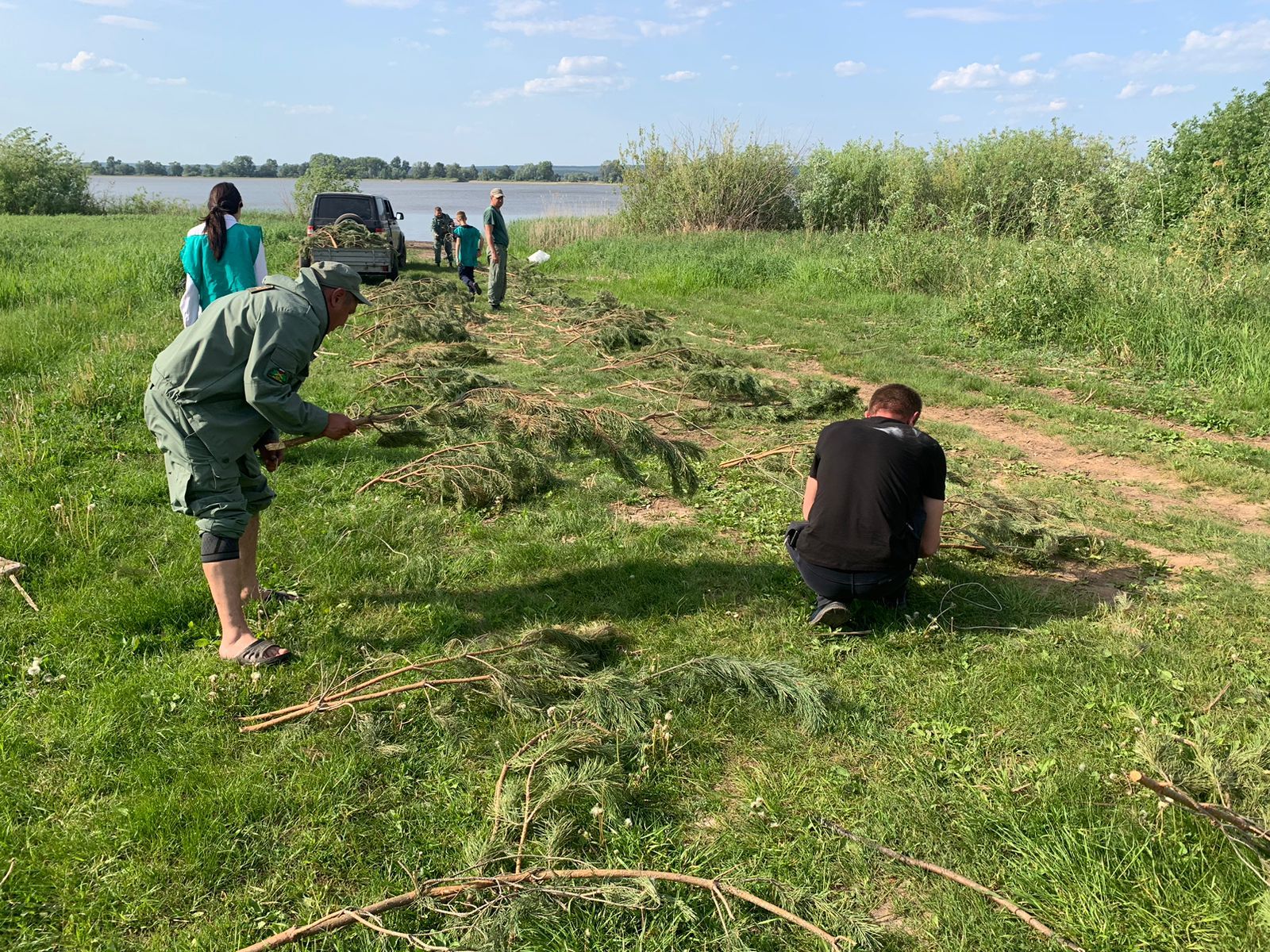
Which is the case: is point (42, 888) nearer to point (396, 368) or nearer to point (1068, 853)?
point (1068, 853)

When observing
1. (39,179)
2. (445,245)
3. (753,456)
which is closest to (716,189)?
(445,245)

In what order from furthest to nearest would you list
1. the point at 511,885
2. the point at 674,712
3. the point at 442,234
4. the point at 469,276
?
the point at 442,234 < the point at 469,276 < the point at 674,712 < the point at 511,885

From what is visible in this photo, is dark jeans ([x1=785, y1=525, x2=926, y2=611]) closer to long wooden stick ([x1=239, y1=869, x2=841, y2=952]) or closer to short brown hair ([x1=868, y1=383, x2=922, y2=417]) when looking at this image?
short brown hair ([x1=868, y1=383, x2=922, y2=417])

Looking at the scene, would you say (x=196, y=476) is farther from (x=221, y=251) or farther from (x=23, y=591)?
(x=221, y=251)

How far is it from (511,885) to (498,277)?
12335 mm

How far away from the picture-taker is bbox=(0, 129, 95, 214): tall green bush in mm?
39156

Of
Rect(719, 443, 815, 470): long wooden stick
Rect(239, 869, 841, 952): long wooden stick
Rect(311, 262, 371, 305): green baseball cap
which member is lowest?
Rect(239, 869, 841, 952): long wooden stick

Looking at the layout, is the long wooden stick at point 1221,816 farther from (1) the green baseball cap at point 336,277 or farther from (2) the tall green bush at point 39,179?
(2) the tall green bush at point 39,179

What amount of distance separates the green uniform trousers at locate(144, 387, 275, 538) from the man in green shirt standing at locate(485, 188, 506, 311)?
32.9 feet

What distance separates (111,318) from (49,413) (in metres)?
4.21

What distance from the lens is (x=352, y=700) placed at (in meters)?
3.14

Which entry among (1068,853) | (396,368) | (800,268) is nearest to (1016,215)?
(800,268)

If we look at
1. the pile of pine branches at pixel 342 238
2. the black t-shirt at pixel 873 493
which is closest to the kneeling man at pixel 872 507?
the black t-shirt at pixel 873 493

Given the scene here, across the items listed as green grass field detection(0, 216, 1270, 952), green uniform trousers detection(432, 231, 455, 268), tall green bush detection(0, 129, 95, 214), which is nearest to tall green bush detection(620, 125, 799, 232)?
green uniform trousers detection(432, 231, 455, 268)
